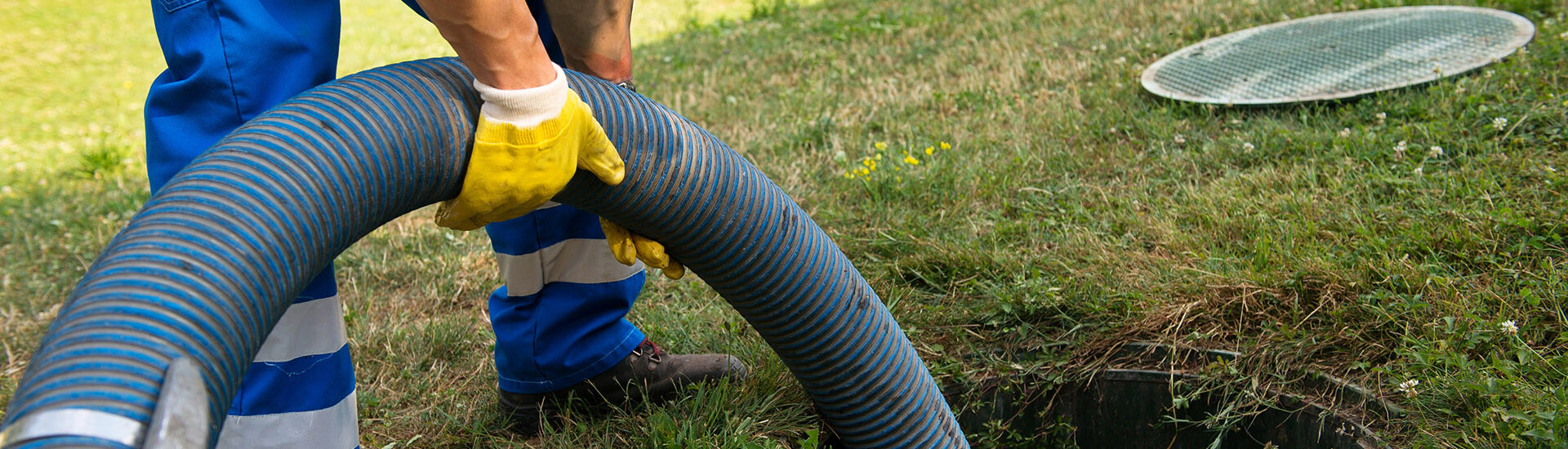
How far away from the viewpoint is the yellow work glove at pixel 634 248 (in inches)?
67.8

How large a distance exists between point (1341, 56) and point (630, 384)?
8.88 feet

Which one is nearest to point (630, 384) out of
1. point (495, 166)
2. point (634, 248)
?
point (634, 248)

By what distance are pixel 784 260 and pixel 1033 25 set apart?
3476 mm

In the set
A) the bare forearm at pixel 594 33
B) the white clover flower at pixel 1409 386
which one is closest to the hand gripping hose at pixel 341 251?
the bare forearm at pixel 594 33

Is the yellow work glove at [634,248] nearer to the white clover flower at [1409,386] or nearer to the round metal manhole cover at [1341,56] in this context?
the white clover flower at [1409,386]

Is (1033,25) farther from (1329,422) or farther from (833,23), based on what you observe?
(1329,422)

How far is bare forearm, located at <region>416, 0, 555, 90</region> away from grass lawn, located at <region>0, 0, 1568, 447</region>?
76 centimetres

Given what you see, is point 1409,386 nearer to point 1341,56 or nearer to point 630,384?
point 630,384

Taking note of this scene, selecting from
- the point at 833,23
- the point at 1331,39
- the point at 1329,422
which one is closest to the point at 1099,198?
the point at 1329,422

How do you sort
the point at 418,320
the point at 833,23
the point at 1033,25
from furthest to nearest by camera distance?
the point at 833,23
the point at 1033,25
the point at 418,320

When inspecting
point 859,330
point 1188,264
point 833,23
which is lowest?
point 1188,264

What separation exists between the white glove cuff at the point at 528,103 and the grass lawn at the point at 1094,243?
0.71 meters

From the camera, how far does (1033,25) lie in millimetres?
4828

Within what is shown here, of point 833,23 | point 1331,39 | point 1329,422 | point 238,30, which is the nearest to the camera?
point 238,30
